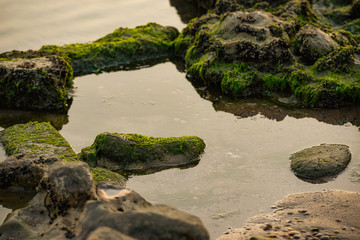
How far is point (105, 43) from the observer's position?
14727 millimetres

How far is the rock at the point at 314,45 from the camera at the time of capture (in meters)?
12.9

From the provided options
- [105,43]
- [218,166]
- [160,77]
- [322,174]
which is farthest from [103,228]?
[105,43]

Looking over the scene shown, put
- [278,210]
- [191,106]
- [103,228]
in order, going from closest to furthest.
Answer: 1. [103,228]
2. [278,210]
3. [191,106]

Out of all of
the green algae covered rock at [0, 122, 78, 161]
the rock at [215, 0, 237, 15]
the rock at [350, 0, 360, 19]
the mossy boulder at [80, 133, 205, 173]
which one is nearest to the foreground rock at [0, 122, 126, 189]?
the green algae covered rock at [0, 122, 78, 161]

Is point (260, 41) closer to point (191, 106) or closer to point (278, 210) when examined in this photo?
point (191, 106)

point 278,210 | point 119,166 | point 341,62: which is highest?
point 341,62

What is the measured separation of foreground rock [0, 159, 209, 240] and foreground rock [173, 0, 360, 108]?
6.60 m

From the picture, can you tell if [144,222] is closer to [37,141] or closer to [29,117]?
[37,141]

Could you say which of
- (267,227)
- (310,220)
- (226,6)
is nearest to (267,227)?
(267,227)

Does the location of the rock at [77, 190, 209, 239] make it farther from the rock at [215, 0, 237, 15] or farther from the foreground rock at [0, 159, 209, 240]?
the rock at [215, 0, 237, 15]

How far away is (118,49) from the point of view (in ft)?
47.9

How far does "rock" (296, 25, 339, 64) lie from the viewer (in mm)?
12945

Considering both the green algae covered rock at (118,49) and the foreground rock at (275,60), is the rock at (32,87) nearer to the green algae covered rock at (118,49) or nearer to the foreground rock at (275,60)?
the green algae covered rock at (118,49)

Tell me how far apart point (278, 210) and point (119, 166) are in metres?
3.22
